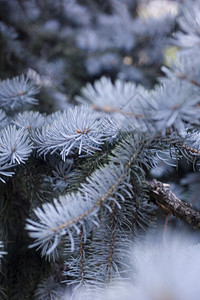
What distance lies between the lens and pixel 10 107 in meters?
0.62

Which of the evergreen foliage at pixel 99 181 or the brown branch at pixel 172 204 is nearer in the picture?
the evergreen foliage at pixel 99 181

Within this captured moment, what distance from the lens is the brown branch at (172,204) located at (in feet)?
1.30

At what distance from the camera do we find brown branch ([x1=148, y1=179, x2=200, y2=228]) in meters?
0.39

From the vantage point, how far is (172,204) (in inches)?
16.1

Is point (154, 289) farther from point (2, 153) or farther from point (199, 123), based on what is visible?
point (2, 153)

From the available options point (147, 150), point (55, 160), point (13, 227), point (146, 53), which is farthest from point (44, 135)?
point (146, 53)

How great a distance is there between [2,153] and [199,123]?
0.27 metres

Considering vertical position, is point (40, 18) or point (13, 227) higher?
point (40, 18)

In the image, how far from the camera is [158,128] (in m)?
0.30

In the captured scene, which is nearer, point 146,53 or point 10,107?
point 10,107

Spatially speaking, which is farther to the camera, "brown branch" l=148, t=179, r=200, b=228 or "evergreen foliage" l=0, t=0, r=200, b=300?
"brown branch" l=148, t=179, r=200, b=228

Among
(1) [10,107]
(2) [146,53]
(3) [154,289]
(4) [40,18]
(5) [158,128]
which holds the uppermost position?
(4) [40,18]

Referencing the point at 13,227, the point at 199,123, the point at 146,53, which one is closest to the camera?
the point at 199,123

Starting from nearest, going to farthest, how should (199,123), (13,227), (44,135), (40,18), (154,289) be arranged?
(154,289) < (199,123) < (44,135) < (13,227) < (40,18)
